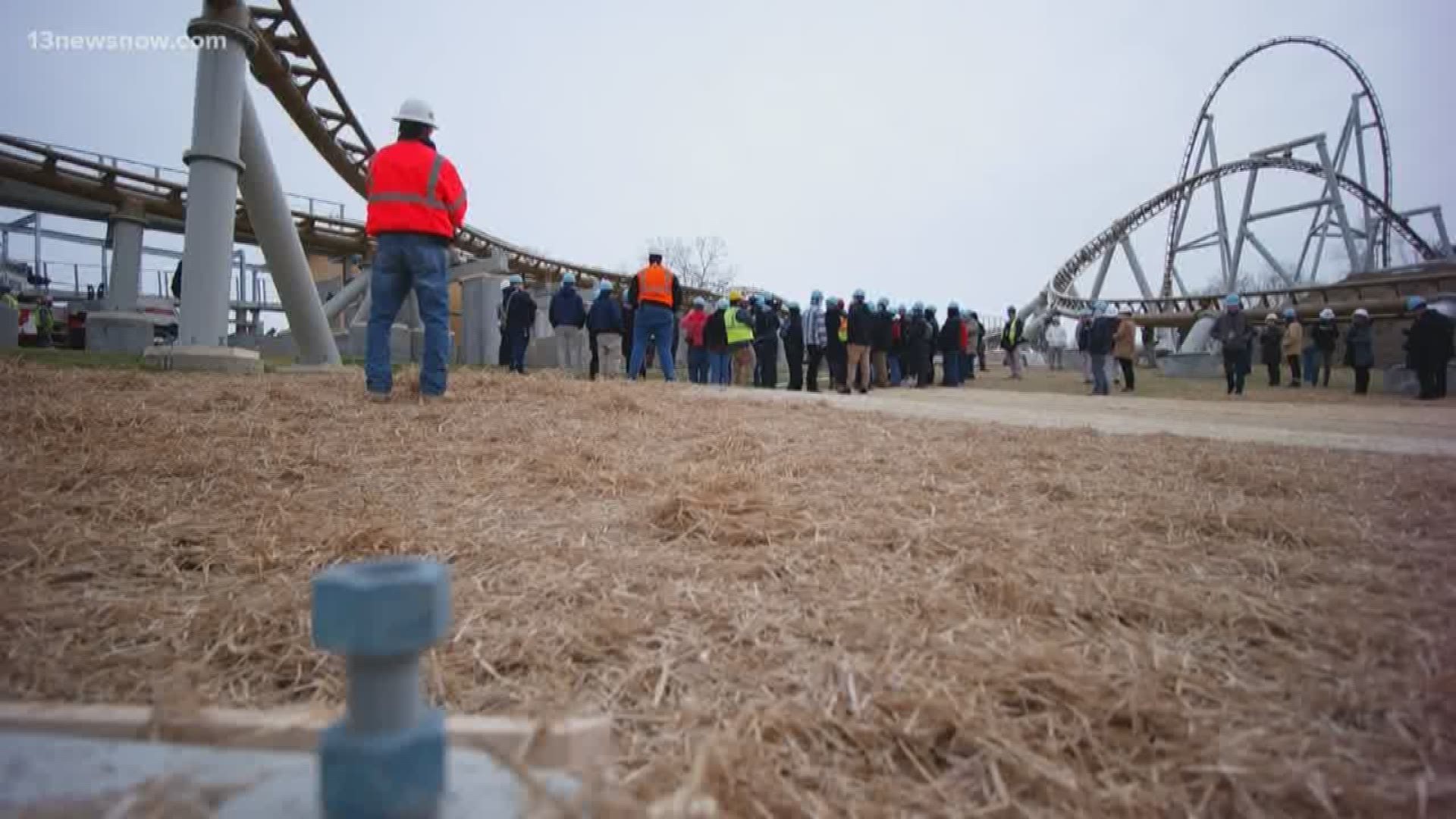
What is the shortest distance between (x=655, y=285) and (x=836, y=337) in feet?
13.6

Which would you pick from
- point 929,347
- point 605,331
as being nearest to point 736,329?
point 605,331

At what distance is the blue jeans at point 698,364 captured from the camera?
13.8 meters

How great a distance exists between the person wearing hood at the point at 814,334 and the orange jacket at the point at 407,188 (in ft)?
27.5

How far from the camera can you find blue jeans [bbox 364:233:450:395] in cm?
485

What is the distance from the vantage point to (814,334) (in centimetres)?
1259

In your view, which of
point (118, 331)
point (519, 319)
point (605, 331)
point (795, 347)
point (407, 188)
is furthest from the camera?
point (118, 331)

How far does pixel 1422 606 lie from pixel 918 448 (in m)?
2.44

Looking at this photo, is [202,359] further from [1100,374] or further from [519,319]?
[1100,374]

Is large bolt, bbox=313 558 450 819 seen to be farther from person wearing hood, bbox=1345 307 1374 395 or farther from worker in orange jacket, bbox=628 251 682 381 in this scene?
person wearing hood, bbox=1345 307 1374 395

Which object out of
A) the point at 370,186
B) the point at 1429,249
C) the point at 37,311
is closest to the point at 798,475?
the point at 370,186

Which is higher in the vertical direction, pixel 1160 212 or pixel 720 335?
pixel 1160 212

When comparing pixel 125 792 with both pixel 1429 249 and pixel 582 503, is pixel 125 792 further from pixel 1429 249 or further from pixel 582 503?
pixel 1429 249

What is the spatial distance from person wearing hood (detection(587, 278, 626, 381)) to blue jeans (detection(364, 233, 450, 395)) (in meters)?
6.10

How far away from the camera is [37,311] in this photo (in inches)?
850
